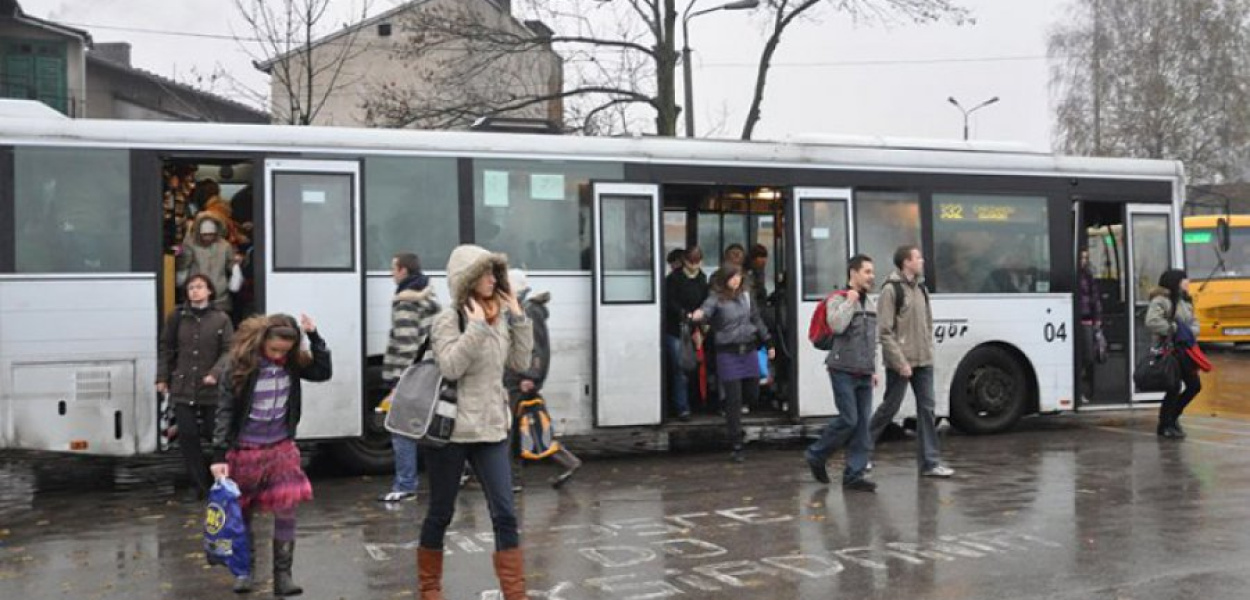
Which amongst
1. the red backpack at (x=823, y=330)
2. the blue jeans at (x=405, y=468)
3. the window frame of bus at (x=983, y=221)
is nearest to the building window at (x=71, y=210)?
the blue jeans at (x=405, y=468)

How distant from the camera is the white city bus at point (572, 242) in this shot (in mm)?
9844

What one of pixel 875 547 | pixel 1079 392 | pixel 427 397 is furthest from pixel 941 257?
pixel 427 397

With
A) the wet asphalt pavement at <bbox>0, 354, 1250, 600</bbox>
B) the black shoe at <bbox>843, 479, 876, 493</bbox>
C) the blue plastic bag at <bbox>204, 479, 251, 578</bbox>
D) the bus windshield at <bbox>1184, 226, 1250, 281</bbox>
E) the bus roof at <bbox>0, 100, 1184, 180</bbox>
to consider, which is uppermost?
the bus roof at <bbox>0, 100, 1184, 180</bbox>

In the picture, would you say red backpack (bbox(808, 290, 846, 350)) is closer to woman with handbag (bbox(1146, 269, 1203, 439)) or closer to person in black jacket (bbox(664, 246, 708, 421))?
person in black jacket (bbox(664, 246, 708, 421))

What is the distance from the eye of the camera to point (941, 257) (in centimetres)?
1284

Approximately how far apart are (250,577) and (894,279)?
5655mm

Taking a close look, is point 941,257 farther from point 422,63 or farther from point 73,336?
point 422,63

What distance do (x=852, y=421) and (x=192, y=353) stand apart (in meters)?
5.05

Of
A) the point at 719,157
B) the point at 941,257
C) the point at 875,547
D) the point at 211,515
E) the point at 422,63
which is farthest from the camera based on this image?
the point at 422,63

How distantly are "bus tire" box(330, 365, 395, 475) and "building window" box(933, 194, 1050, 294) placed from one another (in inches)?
228

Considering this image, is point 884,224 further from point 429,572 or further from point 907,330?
point 429,572

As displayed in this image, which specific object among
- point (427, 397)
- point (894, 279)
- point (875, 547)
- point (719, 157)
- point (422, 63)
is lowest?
point (875, 547)

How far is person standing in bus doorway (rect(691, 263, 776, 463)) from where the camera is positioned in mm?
11148

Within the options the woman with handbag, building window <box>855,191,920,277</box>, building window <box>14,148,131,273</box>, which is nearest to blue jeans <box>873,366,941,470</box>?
building window <box>855,191,920,277</box>
